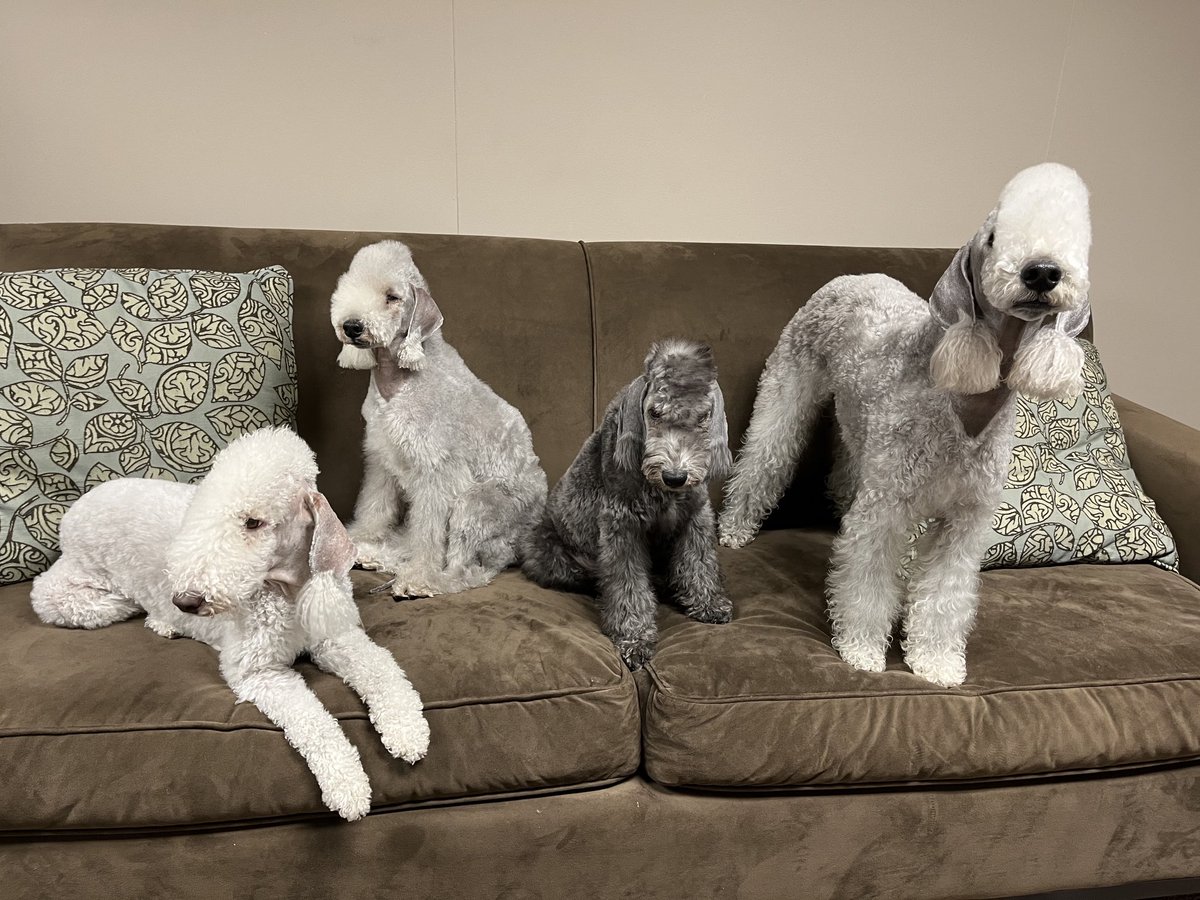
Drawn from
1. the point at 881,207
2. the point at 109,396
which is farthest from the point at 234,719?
the point at 881,207

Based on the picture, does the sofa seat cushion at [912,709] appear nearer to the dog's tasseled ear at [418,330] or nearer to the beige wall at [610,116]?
the dog's tasseled ear at [418,330]

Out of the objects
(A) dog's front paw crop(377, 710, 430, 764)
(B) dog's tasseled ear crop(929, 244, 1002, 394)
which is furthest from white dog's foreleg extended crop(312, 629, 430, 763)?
(B) dog's tasseled ear crop(929, 244, 1002, 394)

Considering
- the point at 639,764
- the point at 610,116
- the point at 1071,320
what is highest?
the point at 610,116

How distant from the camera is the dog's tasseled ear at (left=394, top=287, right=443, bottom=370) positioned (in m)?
1.68

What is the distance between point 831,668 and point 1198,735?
2.20ft

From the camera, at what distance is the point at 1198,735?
4.66 feet

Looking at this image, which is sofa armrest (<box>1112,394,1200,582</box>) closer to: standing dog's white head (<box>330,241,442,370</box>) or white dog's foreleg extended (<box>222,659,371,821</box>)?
standing dog's white head (<box>330,241,442,370</box>)

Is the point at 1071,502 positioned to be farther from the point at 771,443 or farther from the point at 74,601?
the point at 74,601

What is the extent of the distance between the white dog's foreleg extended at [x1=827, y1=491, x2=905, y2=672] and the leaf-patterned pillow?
1.26 meters

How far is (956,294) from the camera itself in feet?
4.42

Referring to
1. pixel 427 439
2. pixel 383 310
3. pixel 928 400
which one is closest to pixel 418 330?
pixel 383 310

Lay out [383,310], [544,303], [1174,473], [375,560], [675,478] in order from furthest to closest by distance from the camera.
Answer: [544,303], [1174,473], [375,560], [383,310], [675,478]

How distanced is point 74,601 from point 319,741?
600 millimetres

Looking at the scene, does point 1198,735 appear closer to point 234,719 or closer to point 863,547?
point 863,547
